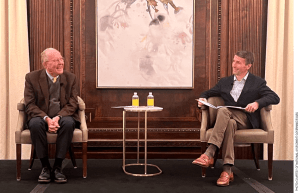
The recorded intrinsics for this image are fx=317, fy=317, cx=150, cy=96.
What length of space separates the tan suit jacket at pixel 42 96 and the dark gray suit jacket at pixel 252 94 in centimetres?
135

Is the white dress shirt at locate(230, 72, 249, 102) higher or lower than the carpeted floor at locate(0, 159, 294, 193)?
higher

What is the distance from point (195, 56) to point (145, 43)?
0.63 meters

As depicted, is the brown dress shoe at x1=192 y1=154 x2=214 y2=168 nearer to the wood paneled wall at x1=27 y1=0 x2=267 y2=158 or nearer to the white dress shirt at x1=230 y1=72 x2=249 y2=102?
the white dress shirt at x1=230 y1=72 x2=249 y2=102

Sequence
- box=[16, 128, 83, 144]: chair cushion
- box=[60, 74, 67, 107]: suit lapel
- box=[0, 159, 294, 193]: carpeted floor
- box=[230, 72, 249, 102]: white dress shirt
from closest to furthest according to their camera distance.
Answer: box=[0, 159, 294, 193]: carpeted floor
box=[16, 128, 83, 144]: chair cushion
box=[60, 74, 67, 107]: suit lapel
box=[230, 72, 249, 102]: white dress shirt

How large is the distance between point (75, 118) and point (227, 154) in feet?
4.79

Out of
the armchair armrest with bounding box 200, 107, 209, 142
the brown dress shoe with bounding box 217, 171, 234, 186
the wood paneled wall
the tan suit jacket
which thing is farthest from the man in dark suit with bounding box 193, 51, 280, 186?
the tan suit jacket

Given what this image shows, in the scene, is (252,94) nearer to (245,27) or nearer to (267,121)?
(267,121)

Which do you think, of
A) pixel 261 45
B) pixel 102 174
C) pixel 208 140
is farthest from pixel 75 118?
pixel 261 45

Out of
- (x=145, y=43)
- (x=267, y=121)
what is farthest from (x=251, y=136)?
(x=145, y=43)

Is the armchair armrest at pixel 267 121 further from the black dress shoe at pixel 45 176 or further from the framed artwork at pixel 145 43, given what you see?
the black dress shoe at pixel 45 176

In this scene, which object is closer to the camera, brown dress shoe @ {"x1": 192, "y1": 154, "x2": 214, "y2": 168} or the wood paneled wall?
brown dress shoe @ {"x1": 192, "y1": 154, "x2": 214, "y2": 168}

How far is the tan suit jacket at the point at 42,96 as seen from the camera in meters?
2.97

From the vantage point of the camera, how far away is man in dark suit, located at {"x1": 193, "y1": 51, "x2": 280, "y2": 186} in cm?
279

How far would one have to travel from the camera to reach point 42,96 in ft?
9.95
